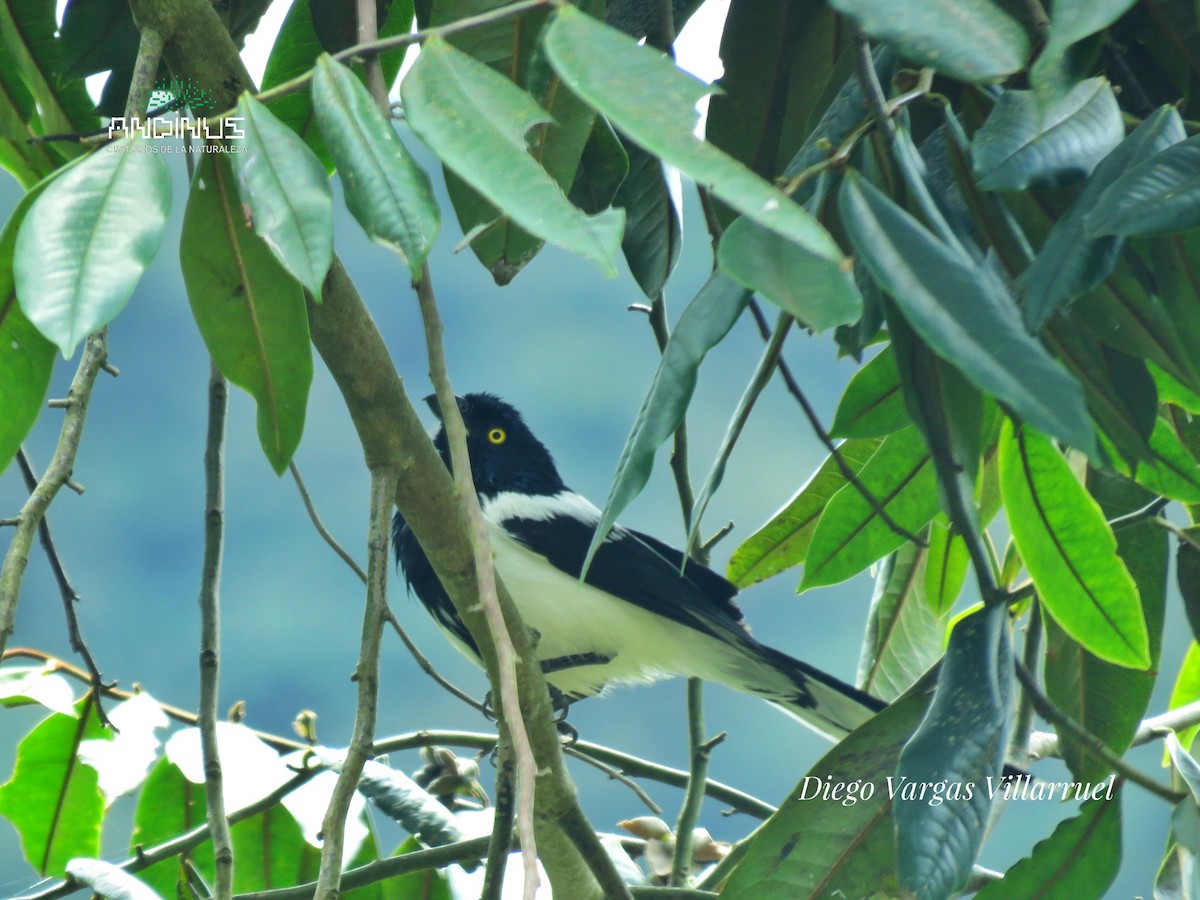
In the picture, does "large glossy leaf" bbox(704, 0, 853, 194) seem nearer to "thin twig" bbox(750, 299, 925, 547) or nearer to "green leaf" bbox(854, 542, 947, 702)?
"thin twig" bbox(750, 299, 925, 547)

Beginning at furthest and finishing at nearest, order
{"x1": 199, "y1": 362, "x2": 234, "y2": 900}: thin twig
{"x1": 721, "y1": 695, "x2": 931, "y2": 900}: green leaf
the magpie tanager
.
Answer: the magpie tanager
{"x1": 199, "y1": 362, "x2": 234, "y2": 900}: thin twig
{"x1": 721, "y1": 695, "x2": 931, "y2": 900}: green leaf

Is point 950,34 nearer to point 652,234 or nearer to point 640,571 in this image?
point 652,234

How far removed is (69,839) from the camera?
5.16 feet

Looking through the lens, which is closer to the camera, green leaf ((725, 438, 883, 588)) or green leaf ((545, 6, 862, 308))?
green leaf ((545, 6, 862, 308))

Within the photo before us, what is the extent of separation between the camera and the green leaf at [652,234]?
3.98 feet

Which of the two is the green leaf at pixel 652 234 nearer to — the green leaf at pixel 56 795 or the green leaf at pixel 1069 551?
the green leaf at pixel 1069 551

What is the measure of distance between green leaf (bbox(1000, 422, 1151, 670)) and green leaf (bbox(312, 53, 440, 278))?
573 millimetres

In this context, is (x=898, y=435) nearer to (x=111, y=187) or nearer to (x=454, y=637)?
(x=111, y=187)

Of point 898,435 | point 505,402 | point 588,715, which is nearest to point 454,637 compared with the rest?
point 505,402

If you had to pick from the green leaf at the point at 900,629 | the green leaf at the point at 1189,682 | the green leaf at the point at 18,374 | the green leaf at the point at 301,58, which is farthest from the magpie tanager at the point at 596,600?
the green leaf at the point at 18,374

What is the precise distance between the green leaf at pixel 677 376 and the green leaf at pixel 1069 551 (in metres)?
0.38

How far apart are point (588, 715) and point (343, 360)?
530cm

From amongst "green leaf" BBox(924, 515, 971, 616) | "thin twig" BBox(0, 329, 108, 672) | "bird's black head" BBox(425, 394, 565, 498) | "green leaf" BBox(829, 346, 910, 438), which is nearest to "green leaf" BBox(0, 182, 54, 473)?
"thin twig" BBox(0, 329, 108, 672)

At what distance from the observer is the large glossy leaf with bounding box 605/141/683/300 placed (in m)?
1.21
